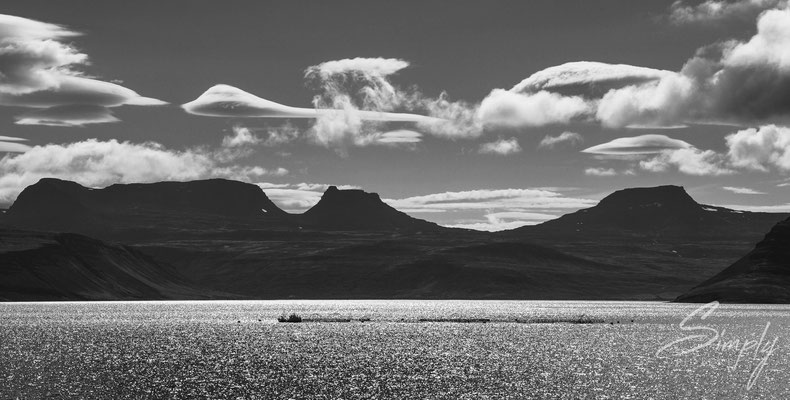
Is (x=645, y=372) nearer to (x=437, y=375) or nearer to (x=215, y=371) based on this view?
(x=437, y=375)

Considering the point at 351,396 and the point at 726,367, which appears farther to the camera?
the point at 726,367

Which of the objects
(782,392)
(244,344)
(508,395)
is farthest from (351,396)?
(244,344)

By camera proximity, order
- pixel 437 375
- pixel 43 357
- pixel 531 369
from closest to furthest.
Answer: pixel 437 375, pixel 531 369, pixel 43 357

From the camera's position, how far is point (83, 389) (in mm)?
96312

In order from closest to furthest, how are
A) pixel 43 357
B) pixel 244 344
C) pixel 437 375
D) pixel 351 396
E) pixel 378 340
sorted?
pixel 351 396 < pixel 437 375 < pixel 43 357 < pixel 244 344 < pixel 378 340

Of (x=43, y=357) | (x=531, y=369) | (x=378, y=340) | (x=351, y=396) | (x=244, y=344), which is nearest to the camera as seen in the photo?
(x=351, y=396)

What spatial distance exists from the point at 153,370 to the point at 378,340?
73839mm

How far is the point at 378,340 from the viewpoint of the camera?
611 feet

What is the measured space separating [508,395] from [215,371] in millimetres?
42839

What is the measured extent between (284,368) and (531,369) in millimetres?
32973

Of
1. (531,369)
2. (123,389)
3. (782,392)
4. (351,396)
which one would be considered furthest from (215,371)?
(782,392)

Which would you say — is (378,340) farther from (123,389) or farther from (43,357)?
(123,389)

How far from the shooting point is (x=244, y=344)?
173500 mm

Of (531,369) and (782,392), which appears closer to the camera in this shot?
(782,392)
